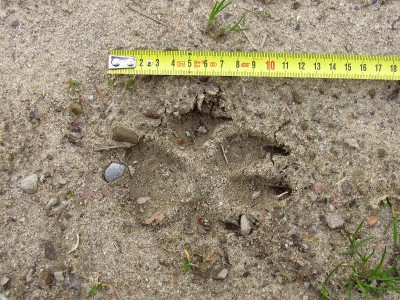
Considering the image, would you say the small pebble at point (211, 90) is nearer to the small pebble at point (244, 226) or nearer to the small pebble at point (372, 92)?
the small pebble at point (244, 226)

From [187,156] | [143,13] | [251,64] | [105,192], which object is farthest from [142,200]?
[143,13]

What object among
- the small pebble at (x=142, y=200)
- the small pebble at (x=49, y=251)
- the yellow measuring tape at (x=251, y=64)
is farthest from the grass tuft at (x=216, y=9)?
the small pebble at (x=49, y=251)

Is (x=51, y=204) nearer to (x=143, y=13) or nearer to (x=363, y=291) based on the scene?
(x=143, y=13)

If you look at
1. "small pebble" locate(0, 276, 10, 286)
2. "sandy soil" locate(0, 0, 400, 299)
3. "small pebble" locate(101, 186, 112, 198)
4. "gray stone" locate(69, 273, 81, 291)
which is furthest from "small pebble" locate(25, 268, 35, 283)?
"small pebble" locate(101, 186, 112, 198)

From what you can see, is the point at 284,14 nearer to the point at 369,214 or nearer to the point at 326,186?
the point at 326,186

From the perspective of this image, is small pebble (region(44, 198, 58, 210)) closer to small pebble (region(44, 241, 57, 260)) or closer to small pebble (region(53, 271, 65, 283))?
small pebble (region(44, 241, 57, 260))
